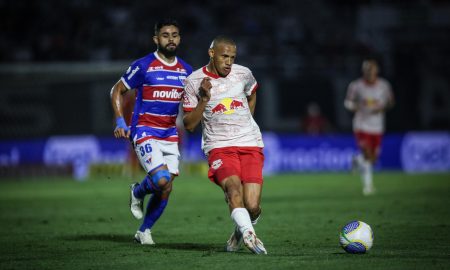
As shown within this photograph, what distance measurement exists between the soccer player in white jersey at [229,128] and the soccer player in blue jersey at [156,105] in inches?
36.8

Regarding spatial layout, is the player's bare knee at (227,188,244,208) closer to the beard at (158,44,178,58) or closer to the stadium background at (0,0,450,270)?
the beard at (158,44,178,58)

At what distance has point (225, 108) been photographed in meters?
9.64

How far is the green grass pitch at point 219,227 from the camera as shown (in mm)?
8686

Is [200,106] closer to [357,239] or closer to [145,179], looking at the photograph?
[145,179]

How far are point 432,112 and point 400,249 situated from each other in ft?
63.9

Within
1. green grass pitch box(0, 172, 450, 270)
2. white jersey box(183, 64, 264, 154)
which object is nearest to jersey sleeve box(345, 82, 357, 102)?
green grass pitch box(0, 172, 450, 270)

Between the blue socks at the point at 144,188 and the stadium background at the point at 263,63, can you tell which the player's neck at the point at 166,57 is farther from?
the stadium background at the point at 263,63

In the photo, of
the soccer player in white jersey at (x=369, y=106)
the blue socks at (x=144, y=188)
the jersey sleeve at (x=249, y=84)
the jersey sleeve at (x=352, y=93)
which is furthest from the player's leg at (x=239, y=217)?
the jersey sleeve at (x=352, y=93)

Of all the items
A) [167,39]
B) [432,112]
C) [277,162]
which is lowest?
[277,162]

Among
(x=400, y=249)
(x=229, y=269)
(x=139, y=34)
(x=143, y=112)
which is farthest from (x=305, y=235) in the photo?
(x=139, y=34)

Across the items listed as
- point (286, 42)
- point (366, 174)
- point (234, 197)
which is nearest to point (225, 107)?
point (234, 197)

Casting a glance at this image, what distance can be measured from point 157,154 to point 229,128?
48.6 inches

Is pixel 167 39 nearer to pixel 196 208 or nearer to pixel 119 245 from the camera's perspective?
pixel 119 245

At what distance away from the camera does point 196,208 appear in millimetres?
16406
